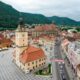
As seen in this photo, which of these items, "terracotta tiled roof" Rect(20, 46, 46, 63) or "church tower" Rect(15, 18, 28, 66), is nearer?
"terracotta tiled roof" Rect(20, 46, 46, 63)

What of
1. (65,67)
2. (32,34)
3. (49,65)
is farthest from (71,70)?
(32,34)

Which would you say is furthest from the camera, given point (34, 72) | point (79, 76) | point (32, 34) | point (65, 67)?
point (32, 34)

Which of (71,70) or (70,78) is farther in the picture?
(71,70)

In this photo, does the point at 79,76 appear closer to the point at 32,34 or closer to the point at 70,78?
the point at 70,78

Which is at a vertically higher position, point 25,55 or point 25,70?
point 25,55

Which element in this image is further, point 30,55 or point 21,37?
point 21,37

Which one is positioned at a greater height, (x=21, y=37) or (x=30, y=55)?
(x=21, y=37)

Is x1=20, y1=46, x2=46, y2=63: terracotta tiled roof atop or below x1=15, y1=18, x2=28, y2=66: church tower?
below

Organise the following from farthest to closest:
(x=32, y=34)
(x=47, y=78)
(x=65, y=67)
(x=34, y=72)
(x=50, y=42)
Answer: (x=32, y=34)
(x=50, y=42)
(x=65, y=67)
(x=34, y=72)
(x=47, y=78)

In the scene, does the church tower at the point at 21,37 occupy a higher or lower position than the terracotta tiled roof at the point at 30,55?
higher

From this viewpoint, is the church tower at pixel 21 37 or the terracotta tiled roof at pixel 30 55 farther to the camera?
the church tower at pixel 21 37

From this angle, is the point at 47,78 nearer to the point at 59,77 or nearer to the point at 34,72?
the point at 59,77
